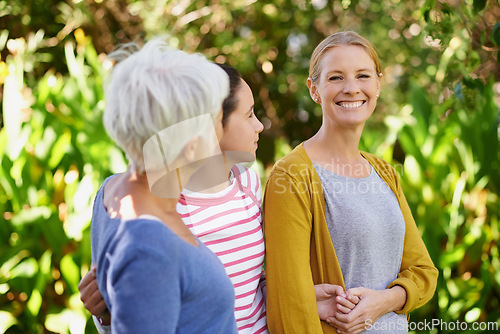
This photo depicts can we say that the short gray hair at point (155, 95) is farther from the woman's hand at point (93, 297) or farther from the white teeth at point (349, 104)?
the white teeth at point (349, 104)

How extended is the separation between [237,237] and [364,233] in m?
0.38

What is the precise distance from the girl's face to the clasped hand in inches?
18.4

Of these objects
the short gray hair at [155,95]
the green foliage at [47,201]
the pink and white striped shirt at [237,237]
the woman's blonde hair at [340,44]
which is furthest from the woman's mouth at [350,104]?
the green foliage at [47,201]

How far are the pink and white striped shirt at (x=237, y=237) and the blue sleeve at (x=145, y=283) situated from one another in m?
0.44

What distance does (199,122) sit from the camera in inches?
34.4

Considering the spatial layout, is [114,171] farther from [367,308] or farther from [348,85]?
[367,308]

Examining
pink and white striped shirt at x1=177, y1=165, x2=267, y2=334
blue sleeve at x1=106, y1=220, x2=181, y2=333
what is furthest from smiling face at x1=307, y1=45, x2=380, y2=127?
blue sleeve at x1=106, y1=220, x2=181, y2=333

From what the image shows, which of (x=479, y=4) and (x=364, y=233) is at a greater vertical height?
(x=479, y=4)

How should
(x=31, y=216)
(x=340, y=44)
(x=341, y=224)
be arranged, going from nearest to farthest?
(x=341, y=224) → (x=340, y=44) → (x=31, y=216)

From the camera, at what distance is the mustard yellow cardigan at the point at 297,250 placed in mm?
1300

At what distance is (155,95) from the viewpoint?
0.83 meters

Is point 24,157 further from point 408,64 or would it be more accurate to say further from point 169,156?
point 408,64

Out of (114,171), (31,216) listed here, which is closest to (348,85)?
(114,171)

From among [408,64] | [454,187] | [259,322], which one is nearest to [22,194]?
[259,322]
